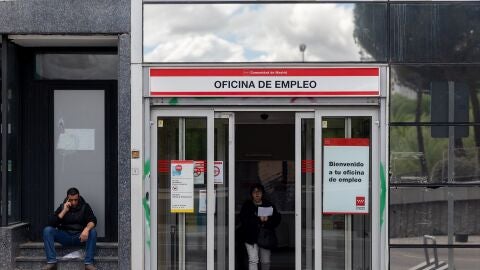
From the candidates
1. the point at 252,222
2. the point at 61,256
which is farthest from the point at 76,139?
the point at 252,222

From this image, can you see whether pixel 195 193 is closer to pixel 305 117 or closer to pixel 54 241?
pixel 305 117

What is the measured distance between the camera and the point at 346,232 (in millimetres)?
8578

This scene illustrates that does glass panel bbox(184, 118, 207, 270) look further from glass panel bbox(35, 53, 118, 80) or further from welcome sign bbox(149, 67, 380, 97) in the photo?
glass panel bbox(35, 53, 118, 80)

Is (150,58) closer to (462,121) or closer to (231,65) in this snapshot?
(231,65)

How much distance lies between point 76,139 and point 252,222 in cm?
271

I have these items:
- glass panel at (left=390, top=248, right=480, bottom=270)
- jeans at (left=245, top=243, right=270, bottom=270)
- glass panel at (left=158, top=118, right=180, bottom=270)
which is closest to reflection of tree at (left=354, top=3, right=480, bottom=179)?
glass panel at (left=390, top=248, right=480, bottom=270)

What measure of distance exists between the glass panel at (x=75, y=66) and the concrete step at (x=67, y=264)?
2.50 metres

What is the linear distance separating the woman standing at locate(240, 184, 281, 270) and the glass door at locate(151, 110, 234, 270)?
1.63 ft

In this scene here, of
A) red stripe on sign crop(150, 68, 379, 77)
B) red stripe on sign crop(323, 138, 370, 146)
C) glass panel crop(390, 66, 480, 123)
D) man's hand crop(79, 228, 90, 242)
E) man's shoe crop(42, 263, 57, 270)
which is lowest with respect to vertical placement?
man's shoe crop(42, 263, 57, 270)

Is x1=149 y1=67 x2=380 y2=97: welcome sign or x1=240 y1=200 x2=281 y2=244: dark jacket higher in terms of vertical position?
x1=149 y1=67 x2=380 y2=97: welcome sign

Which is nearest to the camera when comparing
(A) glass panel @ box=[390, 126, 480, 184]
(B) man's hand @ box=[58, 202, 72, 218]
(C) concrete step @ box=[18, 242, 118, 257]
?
(A) glass panel @ box=[390, 126, 480, 184]

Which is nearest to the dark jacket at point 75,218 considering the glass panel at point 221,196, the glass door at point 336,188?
the glass panel at point 221,196

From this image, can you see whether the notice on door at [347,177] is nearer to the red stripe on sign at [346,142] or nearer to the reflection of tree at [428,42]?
the red stripe on sign at [346,142]

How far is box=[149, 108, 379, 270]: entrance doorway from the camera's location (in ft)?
27.9
